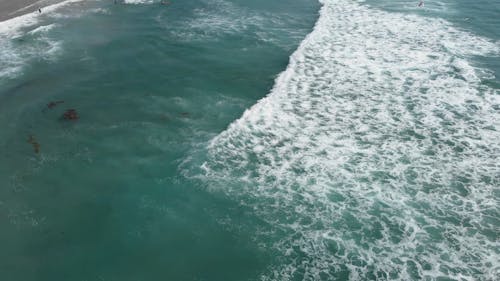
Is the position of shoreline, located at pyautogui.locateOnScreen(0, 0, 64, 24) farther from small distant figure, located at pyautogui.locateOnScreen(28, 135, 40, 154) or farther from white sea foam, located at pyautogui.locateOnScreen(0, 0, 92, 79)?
small distant figure, located at pyautogui.locateOnScreen(28, 135, 40, 154)

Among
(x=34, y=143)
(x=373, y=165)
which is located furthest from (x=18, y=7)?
(x=373, y=165)

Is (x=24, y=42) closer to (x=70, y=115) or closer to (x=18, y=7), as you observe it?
(x=18, y=7)

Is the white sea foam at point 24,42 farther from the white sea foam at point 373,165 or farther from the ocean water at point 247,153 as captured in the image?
the white sea foam at point 373,165

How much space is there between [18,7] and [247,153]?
80.6 feet

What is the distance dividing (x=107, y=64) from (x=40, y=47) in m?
5.16

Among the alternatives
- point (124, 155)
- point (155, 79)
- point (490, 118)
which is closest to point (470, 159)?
point (490, 118)

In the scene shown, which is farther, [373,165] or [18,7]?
[18,7]

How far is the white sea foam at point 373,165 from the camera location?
1128 cm

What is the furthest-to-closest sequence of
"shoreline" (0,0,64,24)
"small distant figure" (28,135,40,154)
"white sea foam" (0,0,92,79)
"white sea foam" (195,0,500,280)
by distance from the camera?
"shoreline" (0,0,64,24) < "white sea foam" (0,0,92,79) < "small distant figure" (28,135,40,154) < "white sea foam" (195,0,500,280)

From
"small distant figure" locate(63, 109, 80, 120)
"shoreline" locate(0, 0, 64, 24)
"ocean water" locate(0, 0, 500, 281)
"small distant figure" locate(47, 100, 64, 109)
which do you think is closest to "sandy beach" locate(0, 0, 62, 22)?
"shoreline" locate(0, 0, 64, 24)

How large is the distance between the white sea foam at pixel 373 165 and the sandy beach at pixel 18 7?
819 inches

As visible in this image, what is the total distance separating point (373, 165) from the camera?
48.0 ft

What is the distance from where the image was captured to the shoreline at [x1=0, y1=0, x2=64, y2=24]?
89.4 feet

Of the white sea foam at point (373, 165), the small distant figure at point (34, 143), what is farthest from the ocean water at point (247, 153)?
the small distant figure at point (34, 143)
